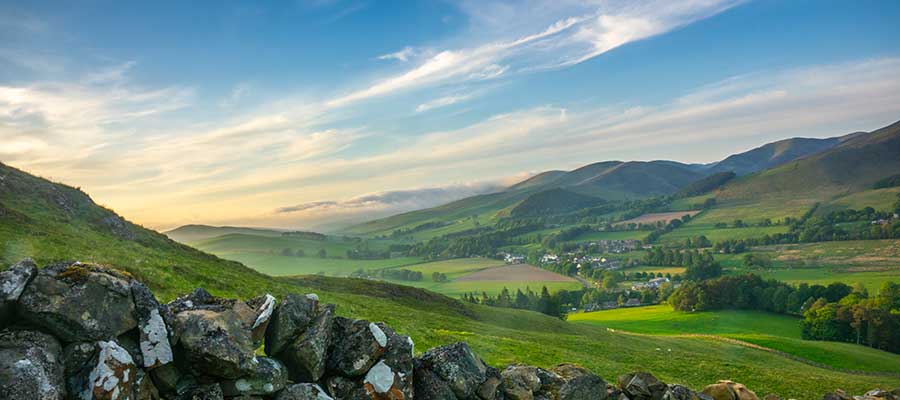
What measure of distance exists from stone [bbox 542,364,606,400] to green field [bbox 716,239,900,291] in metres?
153

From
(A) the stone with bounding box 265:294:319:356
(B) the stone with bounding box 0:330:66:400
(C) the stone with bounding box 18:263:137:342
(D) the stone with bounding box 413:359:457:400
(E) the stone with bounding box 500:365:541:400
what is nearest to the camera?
(B) the stone with bounding box 0:330:66:400

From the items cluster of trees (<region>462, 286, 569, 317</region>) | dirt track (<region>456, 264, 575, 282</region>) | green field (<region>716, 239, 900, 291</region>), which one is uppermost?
cluster of trees (<region>462, 286, 569, 317</region>)

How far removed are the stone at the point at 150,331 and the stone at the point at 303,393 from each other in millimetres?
1751

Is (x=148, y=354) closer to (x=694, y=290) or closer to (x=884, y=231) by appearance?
(x=694, y=290)

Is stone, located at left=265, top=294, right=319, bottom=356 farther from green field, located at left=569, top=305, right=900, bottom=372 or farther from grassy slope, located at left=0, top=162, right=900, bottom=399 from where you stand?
green field, located at left=569, top=305, right=900, bottom=372

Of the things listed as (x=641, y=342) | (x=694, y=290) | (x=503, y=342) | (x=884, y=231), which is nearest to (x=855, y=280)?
(x=694, y=290)

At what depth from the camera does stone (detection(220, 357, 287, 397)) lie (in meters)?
7.38

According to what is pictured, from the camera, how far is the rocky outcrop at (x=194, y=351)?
19.7ft

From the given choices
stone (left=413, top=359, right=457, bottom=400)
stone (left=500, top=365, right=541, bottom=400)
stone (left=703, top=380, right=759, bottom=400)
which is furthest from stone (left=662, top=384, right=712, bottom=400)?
stone (left=413, top=359, right=457, bottom=400)

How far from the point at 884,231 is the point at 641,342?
216 m

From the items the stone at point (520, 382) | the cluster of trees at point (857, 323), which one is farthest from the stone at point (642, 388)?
Answer: the cluster of trees at point (857, 323)

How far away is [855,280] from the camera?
442ft

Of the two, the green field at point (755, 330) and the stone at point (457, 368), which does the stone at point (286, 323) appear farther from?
the green field at point (755, 330)

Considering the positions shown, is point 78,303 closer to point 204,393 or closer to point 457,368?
point 204,393
